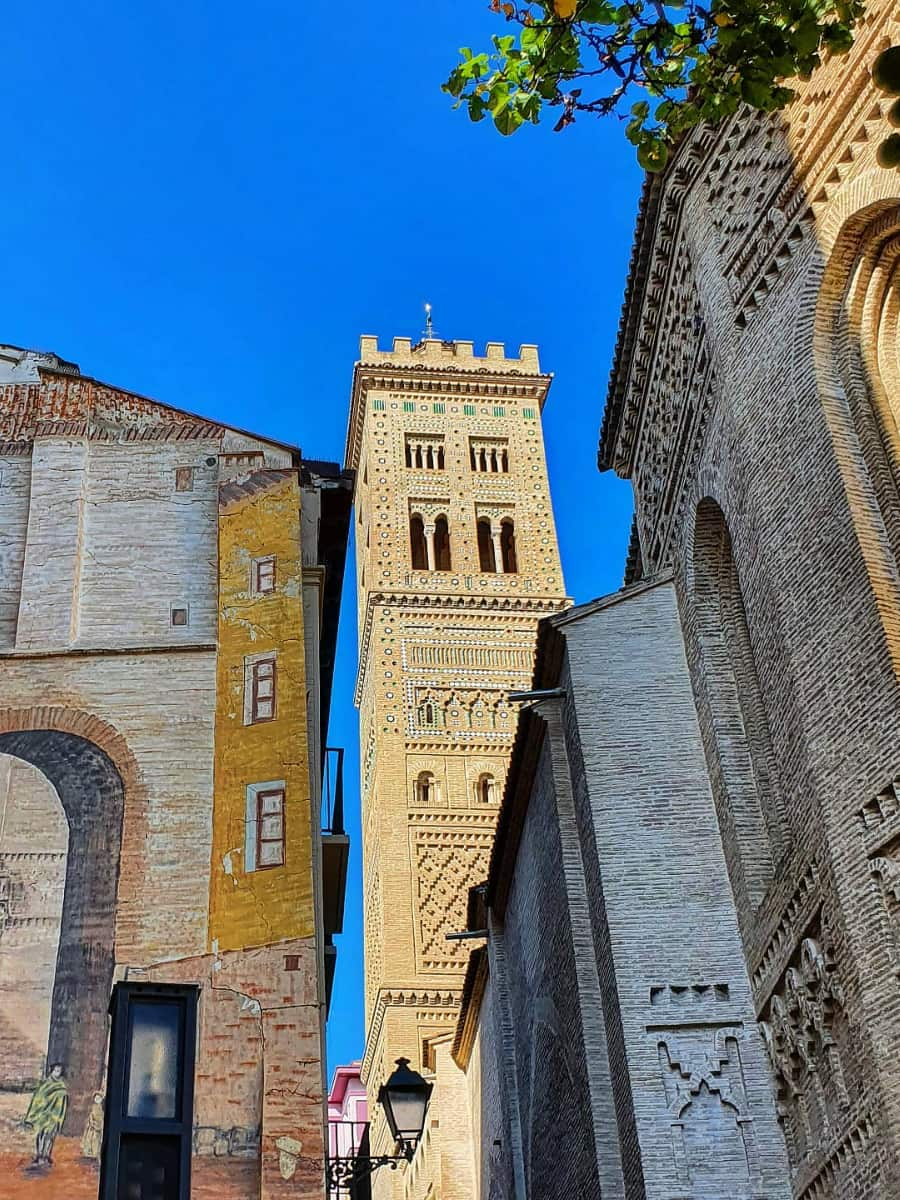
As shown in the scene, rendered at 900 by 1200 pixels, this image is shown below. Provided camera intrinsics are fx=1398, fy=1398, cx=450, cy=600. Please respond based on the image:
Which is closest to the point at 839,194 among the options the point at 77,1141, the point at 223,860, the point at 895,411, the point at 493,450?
the point at 895,411

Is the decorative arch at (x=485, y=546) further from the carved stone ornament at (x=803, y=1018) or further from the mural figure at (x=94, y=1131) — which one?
the mural figure at (x=94, y=1131)

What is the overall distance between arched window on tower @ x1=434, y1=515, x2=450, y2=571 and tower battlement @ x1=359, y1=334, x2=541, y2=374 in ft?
13.4

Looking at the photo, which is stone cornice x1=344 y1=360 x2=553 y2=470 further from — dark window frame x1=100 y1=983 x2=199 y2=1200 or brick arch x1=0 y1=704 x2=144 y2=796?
dark window frame x1=100 y1=983 x2=199 y2=1200

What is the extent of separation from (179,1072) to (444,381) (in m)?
26.5

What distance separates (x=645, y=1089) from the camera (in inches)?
355

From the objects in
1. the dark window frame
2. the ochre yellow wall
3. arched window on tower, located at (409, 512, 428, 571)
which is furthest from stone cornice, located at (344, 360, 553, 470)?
the dark window frame

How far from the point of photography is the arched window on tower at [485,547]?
29.5m

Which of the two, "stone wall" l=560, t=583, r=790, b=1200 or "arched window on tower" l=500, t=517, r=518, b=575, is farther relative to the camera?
"arched window on tower" l=500, t=517, r=518, b=575

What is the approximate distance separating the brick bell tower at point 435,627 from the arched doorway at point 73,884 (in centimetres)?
1568

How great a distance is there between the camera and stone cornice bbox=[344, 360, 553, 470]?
103ft

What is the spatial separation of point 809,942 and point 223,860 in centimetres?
343

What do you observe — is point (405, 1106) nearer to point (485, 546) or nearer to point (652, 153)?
point (652, 153)

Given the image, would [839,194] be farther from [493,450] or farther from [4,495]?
[493,450]

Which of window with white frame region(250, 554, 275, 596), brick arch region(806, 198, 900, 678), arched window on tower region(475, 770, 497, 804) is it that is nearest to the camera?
brick arch region(806, 198, 900, 678)
